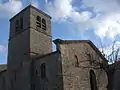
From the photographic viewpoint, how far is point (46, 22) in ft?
116

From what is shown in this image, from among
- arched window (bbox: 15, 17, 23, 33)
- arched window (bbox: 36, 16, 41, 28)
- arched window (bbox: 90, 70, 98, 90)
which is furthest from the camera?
arched window (bbox: 15, 17, 23, 33)

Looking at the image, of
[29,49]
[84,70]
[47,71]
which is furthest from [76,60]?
[29,49]

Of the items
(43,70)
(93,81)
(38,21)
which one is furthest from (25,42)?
(93,81)

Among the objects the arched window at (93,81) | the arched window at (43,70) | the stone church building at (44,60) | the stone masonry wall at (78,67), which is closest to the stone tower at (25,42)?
the stone church building at (44,60)

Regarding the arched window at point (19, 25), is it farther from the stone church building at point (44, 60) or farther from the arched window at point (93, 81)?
the arched window at point (93, 81)

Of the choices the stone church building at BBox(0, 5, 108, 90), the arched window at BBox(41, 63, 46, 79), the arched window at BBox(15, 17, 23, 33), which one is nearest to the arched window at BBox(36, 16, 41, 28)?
the stone church building at BBox(0, 5, 108, 90)

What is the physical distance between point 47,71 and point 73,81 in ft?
10.7

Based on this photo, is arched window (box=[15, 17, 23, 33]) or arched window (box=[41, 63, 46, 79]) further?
arched window (box=[15, 17, 23, 33])

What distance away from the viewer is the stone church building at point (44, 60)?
85.4ft

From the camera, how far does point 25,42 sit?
3212 centimetres

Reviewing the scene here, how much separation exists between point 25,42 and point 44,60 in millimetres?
5530

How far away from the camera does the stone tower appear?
3055 centimetres

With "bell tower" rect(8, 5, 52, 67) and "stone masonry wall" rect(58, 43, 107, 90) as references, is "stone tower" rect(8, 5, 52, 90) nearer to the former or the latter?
"bell tower" rect(8, 5, 52, 67)

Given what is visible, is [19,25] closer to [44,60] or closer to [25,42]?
[25,42]
